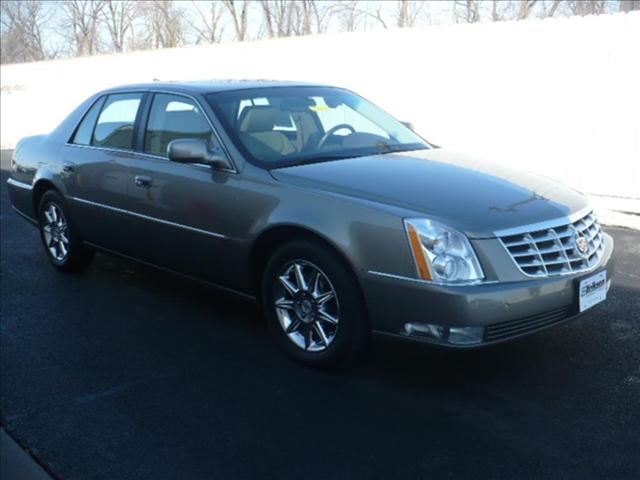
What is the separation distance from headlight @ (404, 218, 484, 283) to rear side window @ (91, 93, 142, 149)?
2658mm

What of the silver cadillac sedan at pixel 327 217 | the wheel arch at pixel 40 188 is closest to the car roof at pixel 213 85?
the silver cadillac sedan at pixel 327 217

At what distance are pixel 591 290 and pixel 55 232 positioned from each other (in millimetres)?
4509

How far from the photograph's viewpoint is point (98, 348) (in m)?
4.98

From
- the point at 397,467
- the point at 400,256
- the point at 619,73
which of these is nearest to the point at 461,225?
the point at 400,256

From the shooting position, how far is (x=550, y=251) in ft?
13.1

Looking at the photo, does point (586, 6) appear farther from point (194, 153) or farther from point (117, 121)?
point (194, 153)

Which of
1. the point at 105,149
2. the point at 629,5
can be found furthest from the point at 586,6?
the point at 105,149

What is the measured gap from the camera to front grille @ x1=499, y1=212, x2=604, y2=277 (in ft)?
12.8

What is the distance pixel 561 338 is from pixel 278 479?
2198mm

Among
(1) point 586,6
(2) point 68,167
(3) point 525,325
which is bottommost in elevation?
(3) point 525,325

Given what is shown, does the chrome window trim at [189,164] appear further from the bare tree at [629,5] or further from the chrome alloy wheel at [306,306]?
the bare tree at [629,5]

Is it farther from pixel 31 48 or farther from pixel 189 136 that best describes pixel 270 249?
pixel 31 48

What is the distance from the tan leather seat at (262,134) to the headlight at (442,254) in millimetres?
1347

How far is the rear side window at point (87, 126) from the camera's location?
6.32 m
